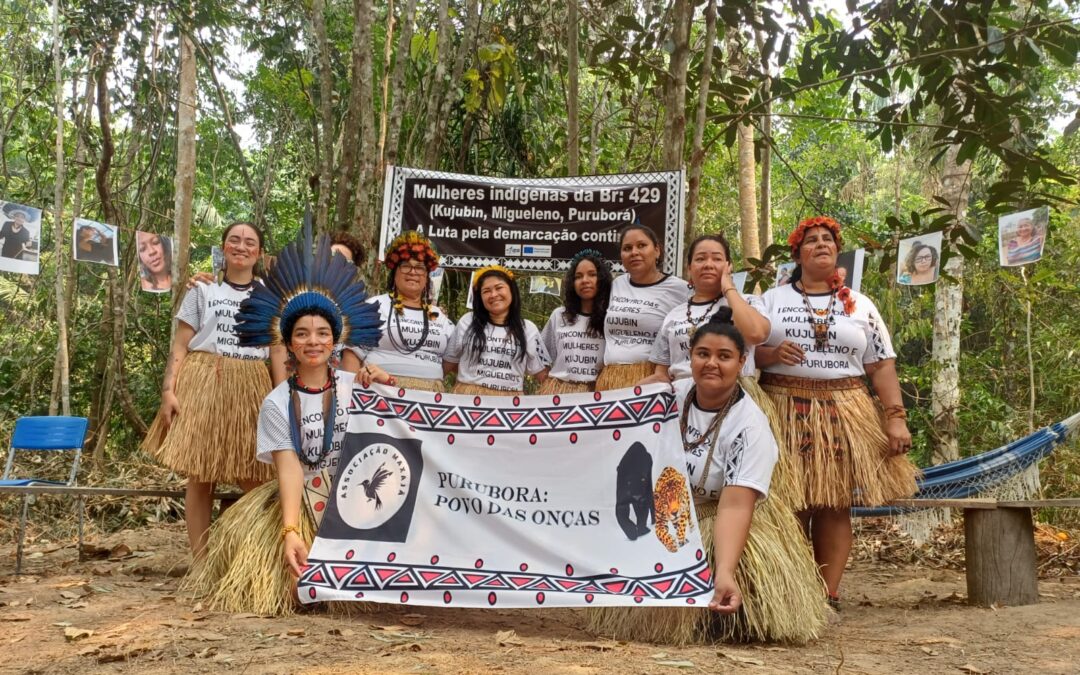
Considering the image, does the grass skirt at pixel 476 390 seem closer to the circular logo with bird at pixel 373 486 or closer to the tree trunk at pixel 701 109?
the circular logo with bird at pixel 373 486

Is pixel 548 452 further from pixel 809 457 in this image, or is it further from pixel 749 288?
pixel 749 288

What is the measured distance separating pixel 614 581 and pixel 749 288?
96.5 inches

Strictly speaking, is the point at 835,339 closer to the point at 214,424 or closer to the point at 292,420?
the point at 292,420

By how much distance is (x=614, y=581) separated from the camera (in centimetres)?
268

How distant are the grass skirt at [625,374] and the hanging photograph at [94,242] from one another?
3.08 metres

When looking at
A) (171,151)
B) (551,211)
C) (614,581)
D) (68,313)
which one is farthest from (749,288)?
(171,151)

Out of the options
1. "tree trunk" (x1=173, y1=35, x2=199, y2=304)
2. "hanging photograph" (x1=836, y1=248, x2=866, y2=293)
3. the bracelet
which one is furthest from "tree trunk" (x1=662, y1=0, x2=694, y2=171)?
"tree trunk" (x1=173, y1=35, x2=199, y2=304)

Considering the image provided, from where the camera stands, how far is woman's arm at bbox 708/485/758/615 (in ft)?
8.29

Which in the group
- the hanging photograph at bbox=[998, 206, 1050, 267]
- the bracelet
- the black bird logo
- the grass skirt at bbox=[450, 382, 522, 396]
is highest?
the hanging photograph at bbox=[998, 206, 1050, 267]

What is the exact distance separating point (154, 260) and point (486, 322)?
2489 millimetres

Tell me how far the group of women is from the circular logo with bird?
17cm

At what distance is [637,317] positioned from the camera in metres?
3.55

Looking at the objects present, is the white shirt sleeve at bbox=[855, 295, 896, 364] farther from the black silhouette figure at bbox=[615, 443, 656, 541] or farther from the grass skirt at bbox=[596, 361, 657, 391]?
the black silhouette figure at bbox=[615, 443, 656, 541]

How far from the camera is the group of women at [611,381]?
9.04 feet
